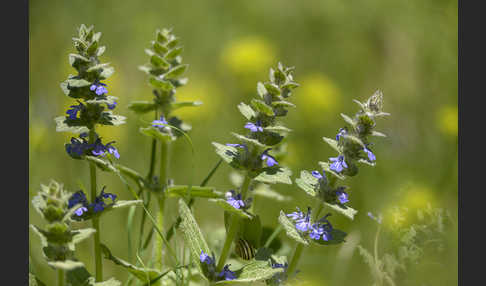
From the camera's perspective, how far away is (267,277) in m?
2.12

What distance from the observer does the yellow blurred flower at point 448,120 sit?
16.4 ft

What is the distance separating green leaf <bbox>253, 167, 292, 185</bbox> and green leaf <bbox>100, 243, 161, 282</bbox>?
661 millimetres

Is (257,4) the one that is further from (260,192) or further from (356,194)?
(260,192)

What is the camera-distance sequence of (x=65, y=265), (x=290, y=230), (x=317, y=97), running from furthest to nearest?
1. (x=317, y=97)
2. (x=290, y=230)
3. (x=65, y=265)

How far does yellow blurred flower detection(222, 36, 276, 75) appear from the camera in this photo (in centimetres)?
624

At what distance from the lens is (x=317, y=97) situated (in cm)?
609

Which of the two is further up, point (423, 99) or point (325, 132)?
point (423, 99)

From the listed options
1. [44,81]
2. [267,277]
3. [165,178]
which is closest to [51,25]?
[44,81]

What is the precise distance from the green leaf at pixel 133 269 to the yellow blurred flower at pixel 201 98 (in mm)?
3281

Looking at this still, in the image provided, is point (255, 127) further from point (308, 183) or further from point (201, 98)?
point (201, 98)

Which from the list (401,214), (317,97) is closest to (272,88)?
(401,214)

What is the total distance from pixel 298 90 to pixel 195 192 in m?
4.15

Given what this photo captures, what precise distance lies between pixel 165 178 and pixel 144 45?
401 cm

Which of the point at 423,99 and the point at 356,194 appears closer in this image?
the point at 356,194
